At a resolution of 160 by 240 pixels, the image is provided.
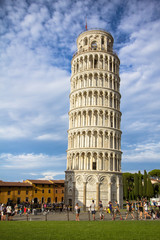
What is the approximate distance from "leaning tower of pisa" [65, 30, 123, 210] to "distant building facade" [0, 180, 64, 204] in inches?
1109

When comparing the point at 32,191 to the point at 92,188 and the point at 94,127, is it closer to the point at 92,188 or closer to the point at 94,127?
the point at 92,188

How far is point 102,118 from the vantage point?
1886 inches

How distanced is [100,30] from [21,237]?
167 ft

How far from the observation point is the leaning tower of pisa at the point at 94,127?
44406 mm

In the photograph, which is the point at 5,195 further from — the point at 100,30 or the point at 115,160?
the point at 100,30

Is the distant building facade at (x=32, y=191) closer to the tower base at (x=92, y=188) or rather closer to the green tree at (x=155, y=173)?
the tower base at (x=92, y=188)

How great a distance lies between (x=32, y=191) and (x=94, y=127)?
126 feet

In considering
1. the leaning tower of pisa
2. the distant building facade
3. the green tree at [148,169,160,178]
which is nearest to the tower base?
the leaning tower of pisa

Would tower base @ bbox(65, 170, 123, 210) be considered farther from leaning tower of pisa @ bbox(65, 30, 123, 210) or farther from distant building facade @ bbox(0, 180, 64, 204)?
distant building facade @ bbox(0, 180, 64, 204)

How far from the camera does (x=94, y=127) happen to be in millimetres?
Answer: 46531

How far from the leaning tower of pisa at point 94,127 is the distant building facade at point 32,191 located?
28167mm

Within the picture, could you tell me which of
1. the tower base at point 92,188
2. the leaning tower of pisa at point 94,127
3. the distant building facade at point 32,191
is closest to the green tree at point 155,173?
the distant building facade at point 32,191

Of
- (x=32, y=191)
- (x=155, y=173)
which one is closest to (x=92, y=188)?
(x=32, y=191)

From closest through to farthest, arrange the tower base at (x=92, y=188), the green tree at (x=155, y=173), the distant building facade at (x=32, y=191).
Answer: the tower base at (x=92, y=188) < the distant building facade at (x=32, y=191) < the green tree at (x=155, y=173)
